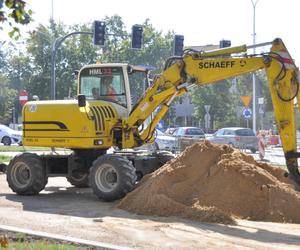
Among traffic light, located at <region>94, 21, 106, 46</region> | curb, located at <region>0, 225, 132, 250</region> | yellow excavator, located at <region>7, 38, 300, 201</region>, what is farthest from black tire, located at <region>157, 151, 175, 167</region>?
traffic light, located at <region>94, 21, 106, 46</region>

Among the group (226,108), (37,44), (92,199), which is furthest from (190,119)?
(92,199)

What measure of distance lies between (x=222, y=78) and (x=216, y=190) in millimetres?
2445

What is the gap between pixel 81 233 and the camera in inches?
348

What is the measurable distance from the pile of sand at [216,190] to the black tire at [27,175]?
2973 millimetres

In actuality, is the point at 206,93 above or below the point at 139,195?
above

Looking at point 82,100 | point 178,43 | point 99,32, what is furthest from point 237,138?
point 82,100

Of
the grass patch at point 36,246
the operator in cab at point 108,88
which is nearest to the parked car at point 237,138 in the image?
the operator in cab at point 108,88

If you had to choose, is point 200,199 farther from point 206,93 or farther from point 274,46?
point 206,93

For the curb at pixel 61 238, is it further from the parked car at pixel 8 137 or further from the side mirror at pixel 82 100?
the parked car at pixel 8 137

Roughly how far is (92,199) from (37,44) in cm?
6093

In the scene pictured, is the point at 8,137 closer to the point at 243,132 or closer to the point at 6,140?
the point at 6,140

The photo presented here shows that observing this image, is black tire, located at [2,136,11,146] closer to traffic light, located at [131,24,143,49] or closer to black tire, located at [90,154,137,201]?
traffic light, located at [131,24,143,49]

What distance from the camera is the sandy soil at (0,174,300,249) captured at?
8.17m

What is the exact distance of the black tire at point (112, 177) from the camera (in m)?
12.1
